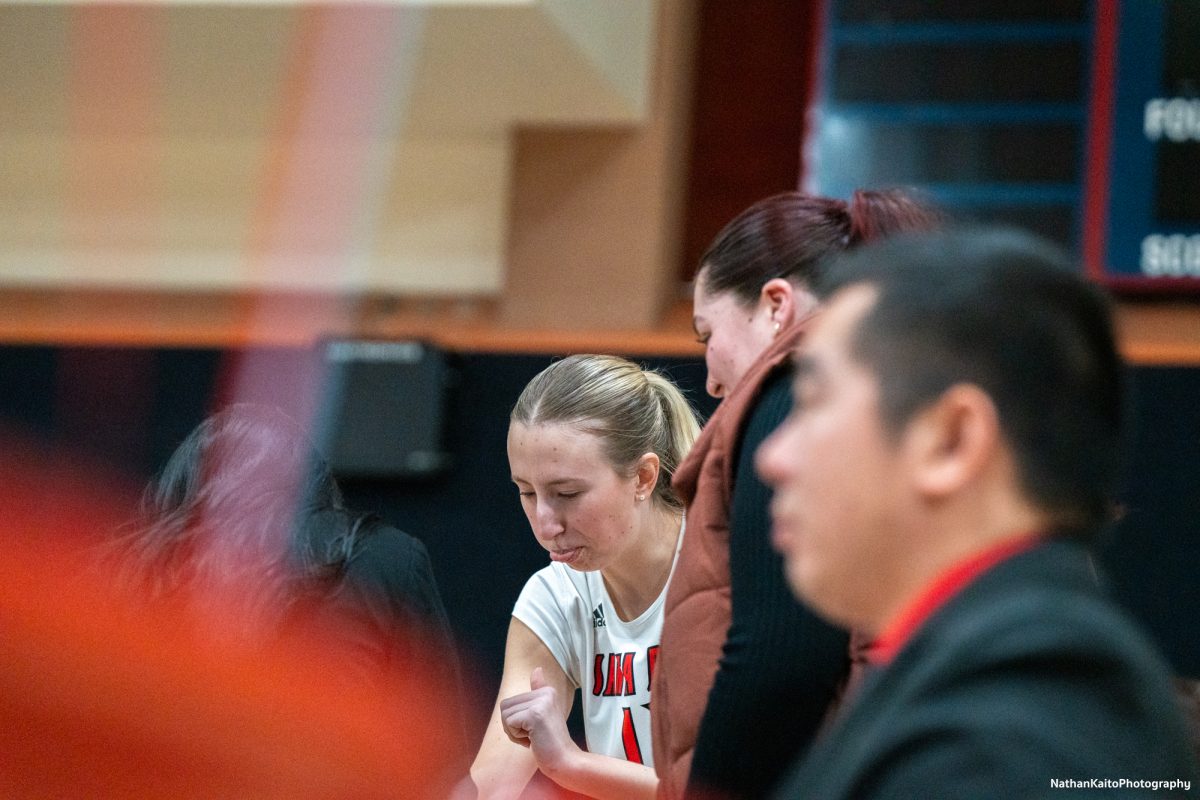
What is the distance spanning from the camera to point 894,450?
0.70 meters

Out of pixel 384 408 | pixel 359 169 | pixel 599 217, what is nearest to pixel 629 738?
pixel 384 408

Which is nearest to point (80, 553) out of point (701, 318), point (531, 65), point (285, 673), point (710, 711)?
point (285, 673)

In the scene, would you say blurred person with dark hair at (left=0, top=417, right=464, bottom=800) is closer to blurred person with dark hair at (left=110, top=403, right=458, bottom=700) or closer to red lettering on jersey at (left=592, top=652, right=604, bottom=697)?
blurred person with dark hair at (left=110, top=403, right=458, bottom=700)

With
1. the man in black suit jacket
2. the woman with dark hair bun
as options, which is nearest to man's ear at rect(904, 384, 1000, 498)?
the man in black suit jacket

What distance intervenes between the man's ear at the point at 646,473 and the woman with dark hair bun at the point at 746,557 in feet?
0.54

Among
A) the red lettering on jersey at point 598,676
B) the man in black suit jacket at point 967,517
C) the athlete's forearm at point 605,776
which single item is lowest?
the athlete's forearm at point 605,776

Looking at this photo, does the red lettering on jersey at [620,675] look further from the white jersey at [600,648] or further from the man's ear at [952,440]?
the man's ear at [952,440]

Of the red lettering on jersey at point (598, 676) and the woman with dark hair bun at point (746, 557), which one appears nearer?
the woman with dark hair bun at point (746, 557)

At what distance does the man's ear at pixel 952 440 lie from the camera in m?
0.68

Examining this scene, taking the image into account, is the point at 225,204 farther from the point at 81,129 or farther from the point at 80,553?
the point at 80,553

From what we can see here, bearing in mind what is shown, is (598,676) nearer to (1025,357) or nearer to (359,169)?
(1025,357)

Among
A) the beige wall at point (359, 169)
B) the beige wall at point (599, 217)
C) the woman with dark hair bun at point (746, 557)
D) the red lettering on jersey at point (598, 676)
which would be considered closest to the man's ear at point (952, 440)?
the woman with dark hair bun at point (746, 557)

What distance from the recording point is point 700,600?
1.24 m

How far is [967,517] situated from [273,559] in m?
1.03
